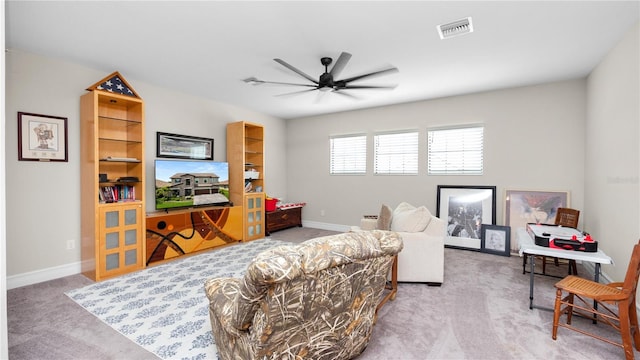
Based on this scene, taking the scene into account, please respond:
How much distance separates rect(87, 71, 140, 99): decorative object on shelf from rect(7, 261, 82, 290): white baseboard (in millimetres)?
2174

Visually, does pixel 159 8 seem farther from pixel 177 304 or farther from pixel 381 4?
pixel 177 304

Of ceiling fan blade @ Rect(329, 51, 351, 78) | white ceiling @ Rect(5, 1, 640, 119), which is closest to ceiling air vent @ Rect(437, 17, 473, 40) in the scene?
white ceiling @ Rect(5, 1, 640, 119)

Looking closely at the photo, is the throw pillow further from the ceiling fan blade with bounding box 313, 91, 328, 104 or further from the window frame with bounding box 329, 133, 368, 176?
the window frame with bounding box 329, 133, 368, 176

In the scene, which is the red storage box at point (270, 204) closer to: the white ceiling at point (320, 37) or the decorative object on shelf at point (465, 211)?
the white ceiling at point (320, 37)

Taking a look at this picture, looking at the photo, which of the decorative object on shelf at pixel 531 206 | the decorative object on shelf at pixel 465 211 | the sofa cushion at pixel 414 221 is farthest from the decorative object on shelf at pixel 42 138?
the decorative object on shelf at pixel 531 206

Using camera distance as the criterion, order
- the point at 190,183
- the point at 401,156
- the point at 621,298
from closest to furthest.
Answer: the point at 621,298
the point at 190,183
the point at 401,156

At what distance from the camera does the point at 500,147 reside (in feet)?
14.9

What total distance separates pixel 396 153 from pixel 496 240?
2203 millimetres

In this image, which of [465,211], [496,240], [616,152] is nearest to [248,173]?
[465,211]

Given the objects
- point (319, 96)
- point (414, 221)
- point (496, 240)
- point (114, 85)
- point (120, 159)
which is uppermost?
point (319, 96)

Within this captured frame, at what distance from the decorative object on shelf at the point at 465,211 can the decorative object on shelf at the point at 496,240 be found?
0.11m

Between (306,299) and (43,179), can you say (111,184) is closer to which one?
(43,179)

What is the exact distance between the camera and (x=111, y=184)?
11.9 feet

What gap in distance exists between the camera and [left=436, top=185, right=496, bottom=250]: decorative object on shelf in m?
4.59
